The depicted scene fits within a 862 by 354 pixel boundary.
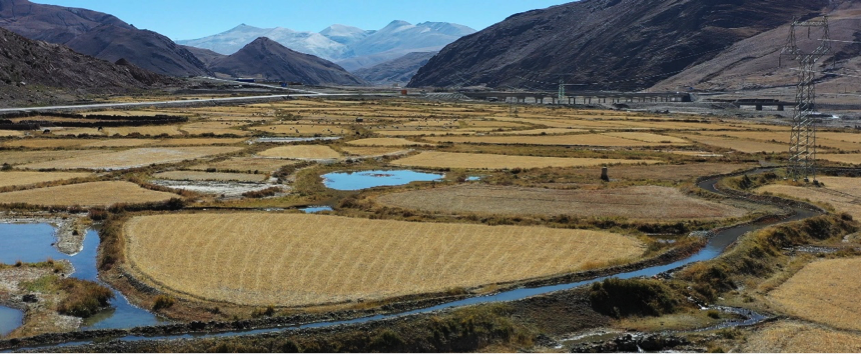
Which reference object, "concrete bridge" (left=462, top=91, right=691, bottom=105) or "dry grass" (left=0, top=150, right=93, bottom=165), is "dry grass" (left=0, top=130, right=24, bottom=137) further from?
"concrete bridge" (left=462, top=91, right=691, bottom=105)

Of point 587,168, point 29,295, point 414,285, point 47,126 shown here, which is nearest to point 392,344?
point 414,285

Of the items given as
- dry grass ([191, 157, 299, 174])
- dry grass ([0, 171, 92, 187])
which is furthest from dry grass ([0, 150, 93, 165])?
dry grass ([191, 157, 299, 174])

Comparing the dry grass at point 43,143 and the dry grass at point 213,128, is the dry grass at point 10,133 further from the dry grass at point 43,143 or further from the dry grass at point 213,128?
the dry grass at point 213,128

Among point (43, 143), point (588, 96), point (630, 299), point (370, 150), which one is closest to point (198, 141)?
point (43, 143)

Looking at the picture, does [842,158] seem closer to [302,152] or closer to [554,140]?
[554,140]

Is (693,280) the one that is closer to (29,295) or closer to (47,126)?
(29,295)

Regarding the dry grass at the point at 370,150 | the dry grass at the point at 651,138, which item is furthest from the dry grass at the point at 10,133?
the dry grass at the point at 651,138
